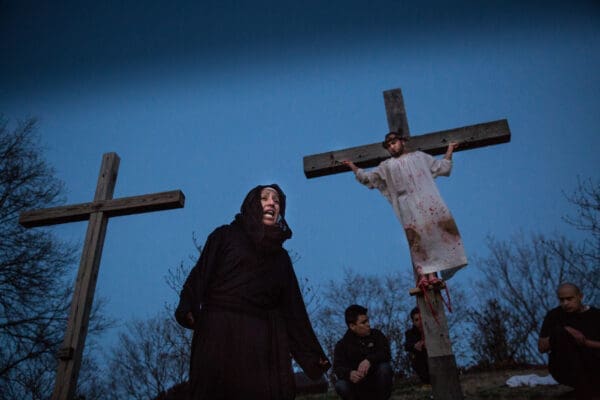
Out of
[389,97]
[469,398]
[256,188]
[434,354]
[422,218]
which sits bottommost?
[469,398]

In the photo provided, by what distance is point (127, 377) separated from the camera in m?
24.4

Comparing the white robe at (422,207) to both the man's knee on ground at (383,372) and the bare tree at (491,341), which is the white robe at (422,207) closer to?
the man's knee on ground at (383,372)

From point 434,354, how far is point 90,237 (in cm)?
448

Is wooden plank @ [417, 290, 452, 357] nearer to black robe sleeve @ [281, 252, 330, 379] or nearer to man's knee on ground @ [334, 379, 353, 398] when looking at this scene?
black robe sleeve @ [281, 252, 330, 379]

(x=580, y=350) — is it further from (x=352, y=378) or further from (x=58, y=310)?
(x=58, y=310)

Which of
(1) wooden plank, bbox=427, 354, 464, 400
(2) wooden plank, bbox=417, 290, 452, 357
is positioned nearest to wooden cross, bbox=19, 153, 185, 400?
(2) wooden plank, bbox=417, 290, 452, 357

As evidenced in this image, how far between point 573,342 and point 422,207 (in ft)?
6.80

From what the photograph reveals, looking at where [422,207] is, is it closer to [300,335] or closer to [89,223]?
[300,335]

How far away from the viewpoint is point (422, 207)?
418cm

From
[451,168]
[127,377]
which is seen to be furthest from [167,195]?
[127,377]

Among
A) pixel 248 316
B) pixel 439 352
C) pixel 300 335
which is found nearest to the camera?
pixel 248 316

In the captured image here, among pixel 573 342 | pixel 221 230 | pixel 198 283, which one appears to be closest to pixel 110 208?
pixel 221 230

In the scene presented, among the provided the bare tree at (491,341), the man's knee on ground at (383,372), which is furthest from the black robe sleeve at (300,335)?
the bare tree at (491,341)

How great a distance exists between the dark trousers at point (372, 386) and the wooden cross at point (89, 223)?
3.04 metres
